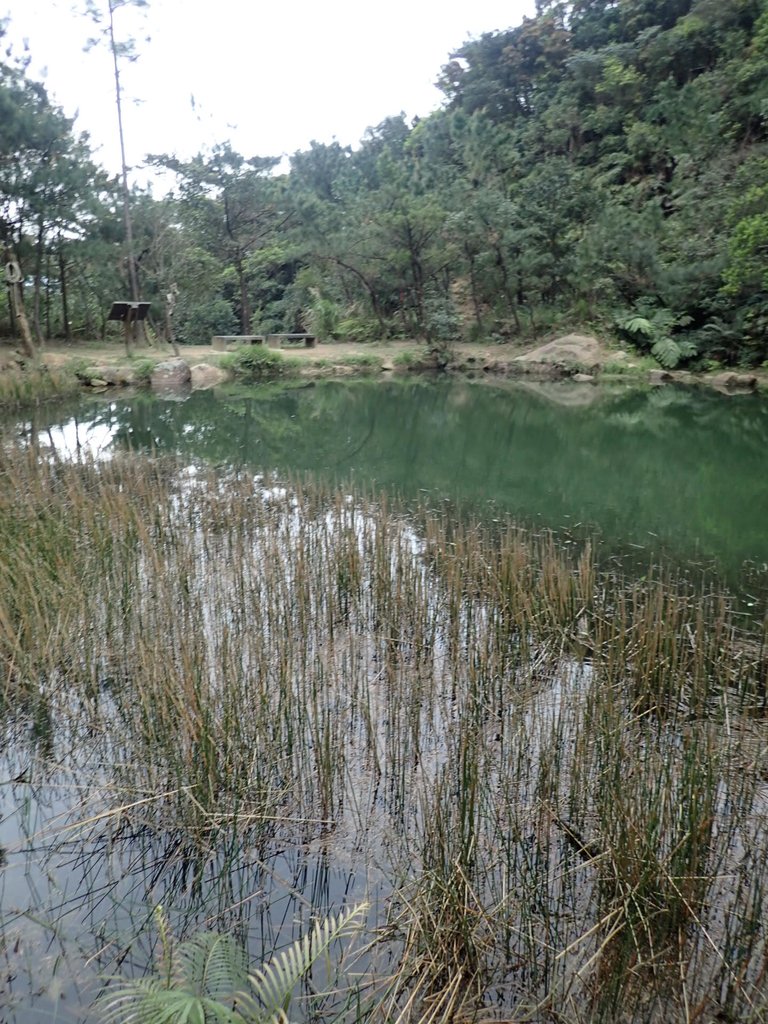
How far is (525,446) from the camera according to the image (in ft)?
30.5

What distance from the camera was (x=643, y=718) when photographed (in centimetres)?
270

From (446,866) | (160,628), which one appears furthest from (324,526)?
(446,866)

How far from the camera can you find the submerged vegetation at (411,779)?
1610 mm

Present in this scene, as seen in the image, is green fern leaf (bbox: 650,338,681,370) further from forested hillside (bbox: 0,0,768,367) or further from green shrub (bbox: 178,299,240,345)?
green shrub (bbox: 178,299,240,345)

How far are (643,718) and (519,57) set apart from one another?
2629 centimetres

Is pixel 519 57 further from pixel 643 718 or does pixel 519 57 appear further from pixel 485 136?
pixel 643 718

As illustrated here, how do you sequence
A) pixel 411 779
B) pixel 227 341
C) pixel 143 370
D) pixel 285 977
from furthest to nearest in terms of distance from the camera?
1. pixel 227 341
2. pixel 143 370
3. pixel 411 779
4. pixel 285 977

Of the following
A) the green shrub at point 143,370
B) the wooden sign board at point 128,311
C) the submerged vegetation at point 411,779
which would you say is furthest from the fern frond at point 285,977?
the wooden sign board at point 128,311

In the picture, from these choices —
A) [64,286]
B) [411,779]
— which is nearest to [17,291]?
[64,286]

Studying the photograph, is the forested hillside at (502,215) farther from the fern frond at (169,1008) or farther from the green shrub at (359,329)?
the fern frond at (169,1008)

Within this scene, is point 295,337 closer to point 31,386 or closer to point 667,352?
point 667,352

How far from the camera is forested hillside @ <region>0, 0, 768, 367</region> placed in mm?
15055

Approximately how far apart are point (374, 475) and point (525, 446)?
8.58ft

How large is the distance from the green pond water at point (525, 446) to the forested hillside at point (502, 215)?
12.8ft
